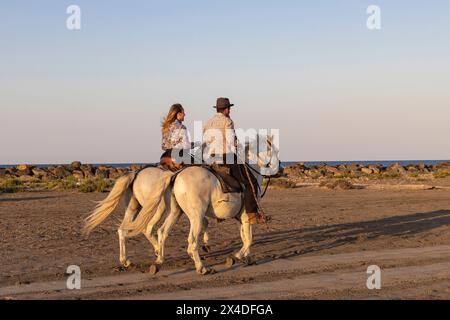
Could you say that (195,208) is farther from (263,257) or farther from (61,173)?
(61,173)

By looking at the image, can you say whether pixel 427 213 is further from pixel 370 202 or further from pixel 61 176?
pixel 61 176

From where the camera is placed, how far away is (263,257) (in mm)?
12727

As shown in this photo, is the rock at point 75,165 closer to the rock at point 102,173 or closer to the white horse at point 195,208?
the rock at point 102,173

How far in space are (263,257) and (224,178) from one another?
7.04ft

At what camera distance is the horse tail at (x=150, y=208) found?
36.2 feet

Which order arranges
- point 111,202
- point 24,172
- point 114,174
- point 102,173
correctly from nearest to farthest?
point 111,202, point 102,173, point 114,174, point 24,172

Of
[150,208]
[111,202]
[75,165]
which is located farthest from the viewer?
[75,165]

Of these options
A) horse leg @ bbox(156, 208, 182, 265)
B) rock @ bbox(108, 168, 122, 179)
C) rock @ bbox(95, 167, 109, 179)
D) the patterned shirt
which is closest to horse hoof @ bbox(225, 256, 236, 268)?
horse leg @ bbox(156, 208, 182, 265)

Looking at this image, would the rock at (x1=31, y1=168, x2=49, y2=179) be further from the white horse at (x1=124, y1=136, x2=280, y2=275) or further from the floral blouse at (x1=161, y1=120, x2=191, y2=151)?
the white horse at (x1=124, y1=136, x2=280, y2=275)

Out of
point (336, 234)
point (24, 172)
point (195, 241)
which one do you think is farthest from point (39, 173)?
point (195, 241)

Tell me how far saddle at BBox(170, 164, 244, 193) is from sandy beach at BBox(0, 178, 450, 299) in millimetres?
1324

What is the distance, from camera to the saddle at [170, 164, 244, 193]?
1121cm

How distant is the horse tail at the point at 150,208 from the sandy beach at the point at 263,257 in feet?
2.45
